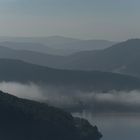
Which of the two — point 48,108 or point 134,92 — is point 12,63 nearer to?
point 134,92

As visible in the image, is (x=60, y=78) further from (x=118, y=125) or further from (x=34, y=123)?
(x=34, y=123)

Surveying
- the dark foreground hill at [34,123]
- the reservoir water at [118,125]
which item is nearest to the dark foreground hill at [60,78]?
the reservoir water at [118,125]

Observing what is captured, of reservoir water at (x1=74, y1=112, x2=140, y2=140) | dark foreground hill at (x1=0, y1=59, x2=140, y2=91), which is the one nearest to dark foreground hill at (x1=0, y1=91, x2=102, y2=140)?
reservoir water at (x1=74, y1=112, x2=140, y2=140)

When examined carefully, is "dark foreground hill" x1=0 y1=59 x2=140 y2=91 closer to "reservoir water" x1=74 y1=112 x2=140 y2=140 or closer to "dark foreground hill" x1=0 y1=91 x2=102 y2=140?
"reservoir water" x1=74 y1=112 x2=140 y2=140

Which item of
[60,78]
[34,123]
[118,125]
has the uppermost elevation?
[60,78]

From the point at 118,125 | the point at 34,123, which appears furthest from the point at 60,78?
the point at 34,123

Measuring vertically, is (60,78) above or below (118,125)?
above
